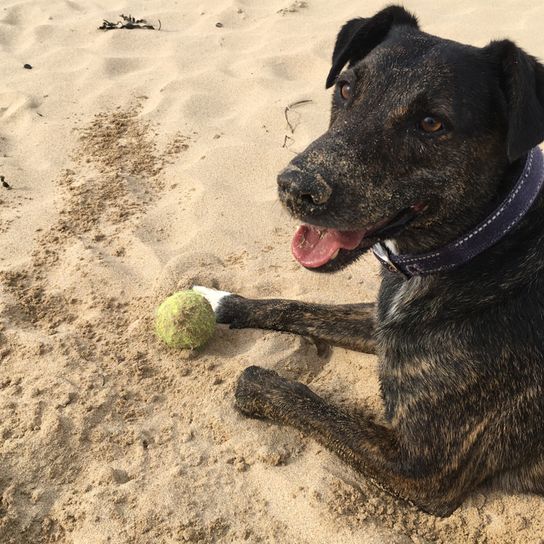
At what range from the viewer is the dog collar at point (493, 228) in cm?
246

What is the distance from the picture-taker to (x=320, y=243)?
2844 millimetres

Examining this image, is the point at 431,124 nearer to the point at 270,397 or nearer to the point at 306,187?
the point at 306,187

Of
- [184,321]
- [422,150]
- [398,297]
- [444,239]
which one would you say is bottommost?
[184,321]

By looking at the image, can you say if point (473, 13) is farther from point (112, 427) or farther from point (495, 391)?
point (112, 427)

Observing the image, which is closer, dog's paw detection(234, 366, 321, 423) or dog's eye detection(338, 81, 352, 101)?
dog's eye detection(338, 81, 352, 101)

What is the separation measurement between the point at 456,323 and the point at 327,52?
4958 mm

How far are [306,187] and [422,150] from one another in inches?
20.0

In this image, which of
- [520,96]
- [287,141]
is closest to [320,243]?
[520,96]

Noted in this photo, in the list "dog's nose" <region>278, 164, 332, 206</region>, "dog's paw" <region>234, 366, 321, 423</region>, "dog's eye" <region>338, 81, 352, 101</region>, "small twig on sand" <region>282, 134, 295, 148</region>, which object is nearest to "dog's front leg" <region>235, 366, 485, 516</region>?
"dog's paw" <region>234, 366, 321, 423</region>

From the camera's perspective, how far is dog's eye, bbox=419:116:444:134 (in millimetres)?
2521

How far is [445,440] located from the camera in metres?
2.66

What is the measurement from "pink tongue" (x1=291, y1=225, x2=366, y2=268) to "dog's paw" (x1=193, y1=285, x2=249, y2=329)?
0.95 metres

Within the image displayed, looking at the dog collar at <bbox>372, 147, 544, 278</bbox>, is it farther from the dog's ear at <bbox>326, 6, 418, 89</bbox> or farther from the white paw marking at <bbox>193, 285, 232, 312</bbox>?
the white paw marking at <bbox>193, 285, 232, 312</bbox>

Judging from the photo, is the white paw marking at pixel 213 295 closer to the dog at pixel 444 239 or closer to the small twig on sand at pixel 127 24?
the dog at pixel 444 239
